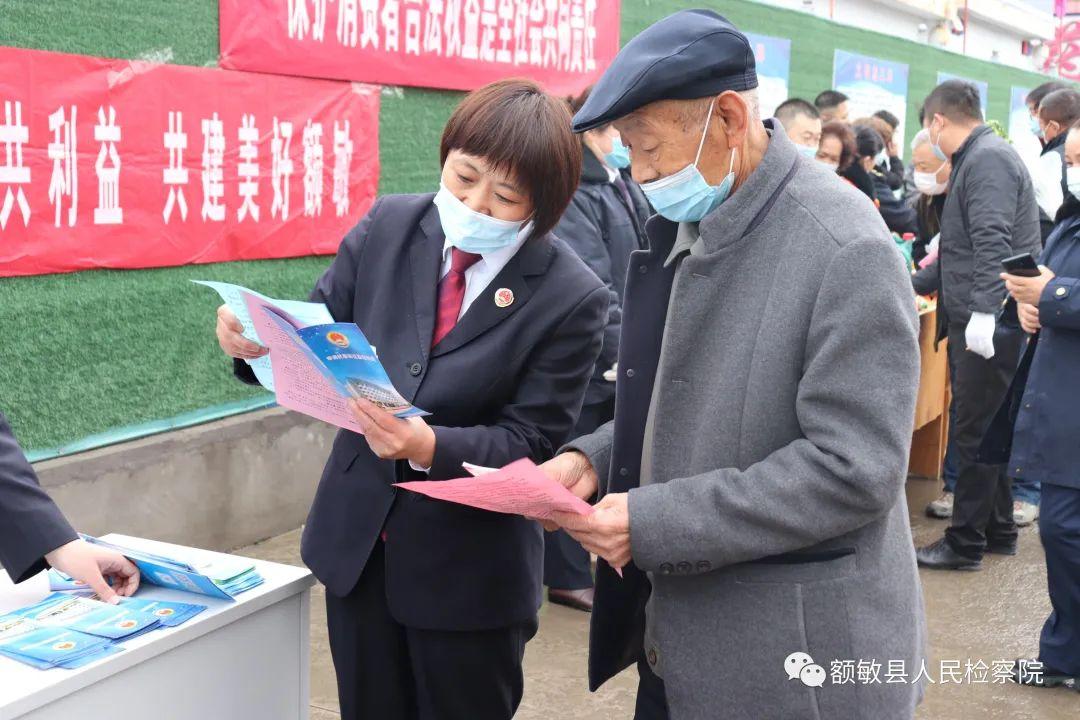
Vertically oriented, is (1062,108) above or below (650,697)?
above

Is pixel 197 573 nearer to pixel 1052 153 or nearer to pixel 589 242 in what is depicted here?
pixel 589 242

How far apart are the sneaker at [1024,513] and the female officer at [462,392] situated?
421 cm

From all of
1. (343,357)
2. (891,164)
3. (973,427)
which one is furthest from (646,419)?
(891,164)

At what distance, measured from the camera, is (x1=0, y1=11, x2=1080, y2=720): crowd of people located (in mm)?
1437

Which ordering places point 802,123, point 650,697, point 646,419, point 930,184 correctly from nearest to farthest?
point 646,419
point 650,697
point 930,184
point 802,123

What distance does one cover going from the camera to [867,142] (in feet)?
24.7

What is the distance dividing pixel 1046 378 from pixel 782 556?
2.37 meters

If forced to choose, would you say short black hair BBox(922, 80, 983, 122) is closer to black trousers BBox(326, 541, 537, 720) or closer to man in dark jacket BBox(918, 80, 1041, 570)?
man in dark jacket BBox(918, 80, 1041, 570)

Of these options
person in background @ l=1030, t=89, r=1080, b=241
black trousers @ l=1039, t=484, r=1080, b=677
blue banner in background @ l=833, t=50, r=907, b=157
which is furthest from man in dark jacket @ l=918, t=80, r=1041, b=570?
blue banner in background @ l=833, t=50, r=907, b=157

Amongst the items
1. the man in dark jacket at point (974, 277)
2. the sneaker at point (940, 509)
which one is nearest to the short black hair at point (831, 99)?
the man in dark jacket at point (974, 277)

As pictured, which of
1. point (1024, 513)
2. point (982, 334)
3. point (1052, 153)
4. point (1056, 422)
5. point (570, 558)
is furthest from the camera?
point (1024, 513)

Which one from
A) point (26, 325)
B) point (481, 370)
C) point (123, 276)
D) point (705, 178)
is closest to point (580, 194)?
point (123, 276)

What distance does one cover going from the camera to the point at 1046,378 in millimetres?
3500

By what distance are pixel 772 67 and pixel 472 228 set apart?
7208 millimetres
